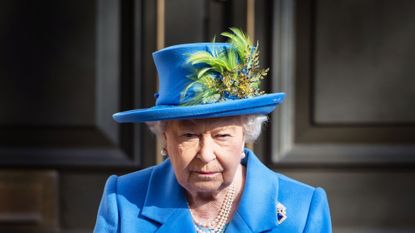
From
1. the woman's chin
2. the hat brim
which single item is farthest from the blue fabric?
the woman's chin

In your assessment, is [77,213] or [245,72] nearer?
[245,72]

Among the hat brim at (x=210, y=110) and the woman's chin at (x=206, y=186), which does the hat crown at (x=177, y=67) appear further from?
the woman's chin at (x=206, y=186)

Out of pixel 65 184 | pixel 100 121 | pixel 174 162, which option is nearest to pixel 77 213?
pixel 65 184

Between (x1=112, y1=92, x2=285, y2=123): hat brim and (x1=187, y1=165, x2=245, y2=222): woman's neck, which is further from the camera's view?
(x1=187, y1=165, x2=245, y2=222): woman's neck

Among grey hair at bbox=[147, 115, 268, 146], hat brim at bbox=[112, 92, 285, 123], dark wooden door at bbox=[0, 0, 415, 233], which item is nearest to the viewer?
hat brim at bbox=[112, 92, 285, 123]

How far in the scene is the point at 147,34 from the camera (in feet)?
9.78

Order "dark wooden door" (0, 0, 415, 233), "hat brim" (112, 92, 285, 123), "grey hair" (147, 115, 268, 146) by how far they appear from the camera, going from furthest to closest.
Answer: "dark wooden door" (0, 0, 415, 233)
"grey hair" (147, 115, 268, 146)
"hat brim" (112, 92, 285, 123)

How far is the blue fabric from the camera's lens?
1.60 metres

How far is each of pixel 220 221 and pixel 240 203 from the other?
62mm

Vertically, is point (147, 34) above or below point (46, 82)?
above

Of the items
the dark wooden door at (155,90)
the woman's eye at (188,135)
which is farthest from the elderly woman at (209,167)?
the dark wooden door at (155,90)

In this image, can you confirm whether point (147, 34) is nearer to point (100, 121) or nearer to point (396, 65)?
point (100, 121)

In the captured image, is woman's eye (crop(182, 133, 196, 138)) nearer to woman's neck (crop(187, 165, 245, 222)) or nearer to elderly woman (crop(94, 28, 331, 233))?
elderly woman (crop(94, 28, 331, 233))

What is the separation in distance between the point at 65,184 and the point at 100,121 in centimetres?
29
